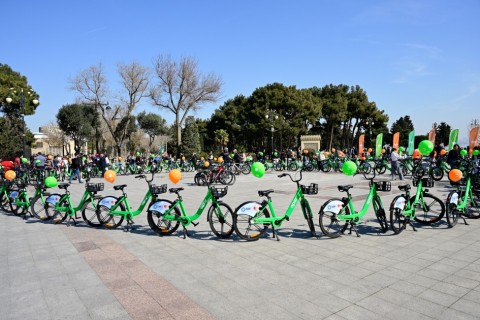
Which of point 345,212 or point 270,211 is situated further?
point 345,212

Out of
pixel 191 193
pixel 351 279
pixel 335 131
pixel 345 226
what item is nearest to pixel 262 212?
pixel 345 226

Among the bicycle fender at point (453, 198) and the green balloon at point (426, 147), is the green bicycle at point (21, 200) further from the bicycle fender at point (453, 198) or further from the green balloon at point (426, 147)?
the bicycle fender at point (453, 198)

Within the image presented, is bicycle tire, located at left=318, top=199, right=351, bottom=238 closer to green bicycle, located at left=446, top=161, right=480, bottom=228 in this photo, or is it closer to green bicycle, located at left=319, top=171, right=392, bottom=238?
green bicycle, located at left=319, top=171, right=392, bottom=238

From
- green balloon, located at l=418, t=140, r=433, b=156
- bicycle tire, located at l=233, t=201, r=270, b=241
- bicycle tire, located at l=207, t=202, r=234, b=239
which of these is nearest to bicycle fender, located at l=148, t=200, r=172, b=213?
bicycle tire, located at l=207, t=202, r=234, b=239

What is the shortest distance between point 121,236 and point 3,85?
101 ft

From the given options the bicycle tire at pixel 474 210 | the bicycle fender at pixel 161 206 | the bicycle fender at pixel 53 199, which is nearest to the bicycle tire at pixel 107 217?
the bicycle fender at pixel 161 206

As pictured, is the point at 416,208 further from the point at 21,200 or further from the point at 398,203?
the point at 21,200

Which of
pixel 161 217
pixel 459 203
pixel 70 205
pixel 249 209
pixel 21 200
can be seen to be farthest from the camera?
pixel 21 200

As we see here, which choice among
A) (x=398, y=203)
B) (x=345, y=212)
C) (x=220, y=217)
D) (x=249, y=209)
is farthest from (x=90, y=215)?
(x=398, y=203)

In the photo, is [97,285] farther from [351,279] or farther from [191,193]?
[191,193]

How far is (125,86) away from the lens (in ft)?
111

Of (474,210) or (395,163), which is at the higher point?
(395,163)

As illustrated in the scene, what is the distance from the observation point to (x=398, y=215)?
577 centimetres

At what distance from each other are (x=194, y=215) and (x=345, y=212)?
2.74m
